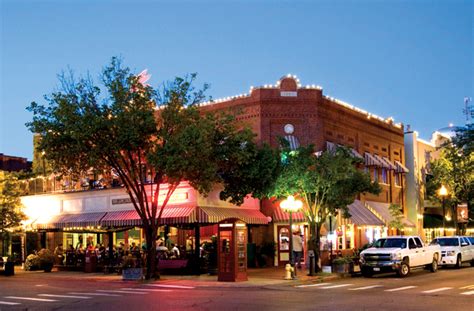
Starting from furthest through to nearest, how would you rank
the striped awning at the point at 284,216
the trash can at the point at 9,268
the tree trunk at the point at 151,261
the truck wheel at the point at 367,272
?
the striped awning at the point at 284,216 < the trash can at the point at 9,268 < the truck wheel at the point at 367,272 < the tree trunk at the point at 151,261

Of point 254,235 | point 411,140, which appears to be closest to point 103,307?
point 254,235

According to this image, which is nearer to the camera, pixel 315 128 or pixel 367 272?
pixel 367 272

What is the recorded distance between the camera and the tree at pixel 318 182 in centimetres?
2908

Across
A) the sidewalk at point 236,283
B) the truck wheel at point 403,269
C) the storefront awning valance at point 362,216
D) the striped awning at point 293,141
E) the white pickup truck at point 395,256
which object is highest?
the striped awning at point 293,141

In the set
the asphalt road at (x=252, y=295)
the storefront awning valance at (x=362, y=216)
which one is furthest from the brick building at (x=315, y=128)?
the asphalt road at (x=252, y=295)

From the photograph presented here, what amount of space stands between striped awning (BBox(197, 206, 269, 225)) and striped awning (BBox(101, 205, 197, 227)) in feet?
1.50

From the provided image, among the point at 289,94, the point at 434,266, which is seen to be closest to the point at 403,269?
the point at 434,266

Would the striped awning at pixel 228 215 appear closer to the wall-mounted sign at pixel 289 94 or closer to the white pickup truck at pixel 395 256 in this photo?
the white pickup truck at pixel 395 256

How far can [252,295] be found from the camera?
67.4 ft

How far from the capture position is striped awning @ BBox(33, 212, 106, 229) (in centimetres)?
3596

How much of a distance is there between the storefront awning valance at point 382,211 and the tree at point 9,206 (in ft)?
73.6

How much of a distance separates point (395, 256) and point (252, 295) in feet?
34.1

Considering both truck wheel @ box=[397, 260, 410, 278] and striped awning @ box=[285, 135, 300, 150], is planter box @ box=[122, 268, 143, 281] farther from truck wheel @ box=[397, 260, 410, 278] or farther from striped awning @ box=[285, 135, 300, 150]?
striped awning @ box=[285, 135, 300, 150]

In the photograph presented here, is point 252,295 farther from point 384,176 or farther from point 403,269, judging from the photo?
point 384,176
